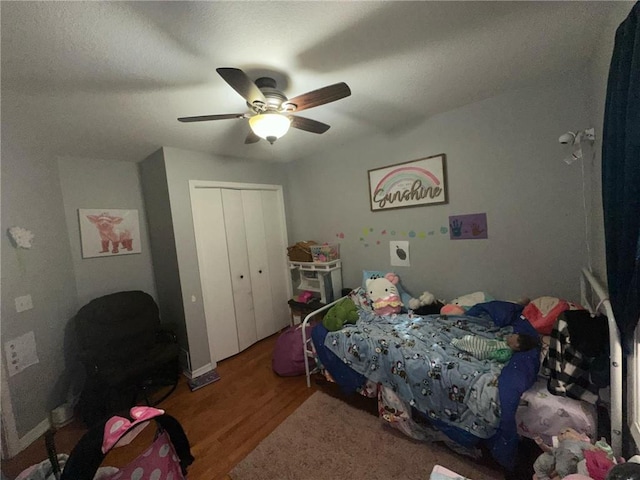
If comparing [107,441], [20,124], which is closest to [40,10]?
[20,124]

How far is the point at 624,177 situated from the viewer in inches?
33.1

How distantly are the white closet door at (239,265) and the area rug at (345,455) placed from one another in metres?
1.37

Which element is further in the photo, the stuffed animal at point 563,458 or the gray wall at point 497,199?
the gray wall at point 497,199

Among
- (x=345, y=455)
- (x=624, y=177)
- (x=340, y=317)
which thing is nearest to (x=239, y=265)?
(x=340, y=317)

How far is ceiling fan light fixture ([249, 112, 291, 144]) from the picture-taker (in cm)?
145

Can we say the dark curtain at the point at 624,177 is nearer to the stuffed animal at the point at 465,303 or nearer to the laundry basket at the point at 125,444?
the stuffed animal at the point at 465,303

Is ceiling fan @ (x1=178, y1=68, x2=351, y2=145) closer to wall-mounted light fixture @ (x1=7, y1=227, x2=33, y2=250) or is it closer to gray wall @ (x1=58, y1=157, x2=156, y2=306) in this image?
wall-mounted light fixture @ (x1=7, y1=227, x2=33, y2=250)

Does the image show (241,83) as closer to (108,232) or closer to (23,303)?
(23,303)

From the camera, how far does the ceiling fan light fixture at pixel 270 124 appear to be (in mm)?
1453

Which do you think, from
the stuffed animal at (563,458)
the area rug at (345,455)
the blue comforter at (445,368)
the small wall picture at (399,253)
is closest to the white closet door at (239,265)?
the blue comforter at (445,368)

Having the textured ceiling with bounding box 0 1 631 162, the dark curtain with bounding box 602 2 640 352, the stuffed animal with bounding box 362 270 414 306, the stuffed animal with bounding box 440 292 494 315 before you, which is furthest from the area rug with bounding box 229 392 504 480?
the textured ceiling with bounding box 0 1 631 162

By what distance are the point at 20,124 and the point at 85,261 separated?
126 cm

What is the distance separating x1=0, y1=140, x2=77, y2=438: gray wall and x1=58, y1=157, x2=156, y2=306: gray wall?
0.29 feet

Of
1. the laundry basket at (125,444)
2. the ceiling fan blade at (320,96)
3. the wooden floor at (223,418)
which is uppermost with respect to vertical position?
the ceiling fan blade at (320,96)
